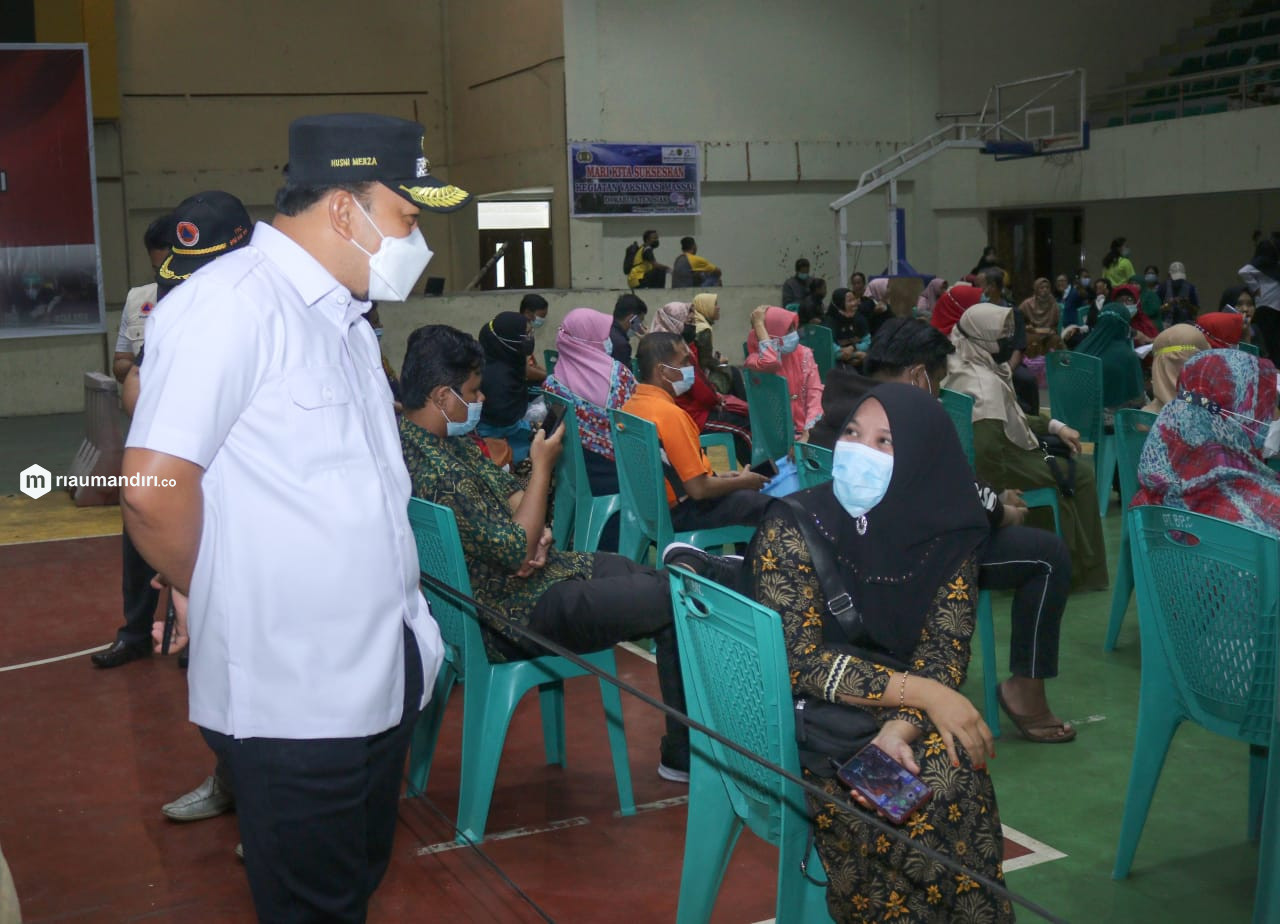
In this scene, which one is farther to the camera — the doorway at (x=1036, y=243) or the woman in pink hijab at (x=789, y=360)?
the doorway at (x=1036, y=243)

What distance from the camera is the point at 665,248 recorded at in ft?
50.9

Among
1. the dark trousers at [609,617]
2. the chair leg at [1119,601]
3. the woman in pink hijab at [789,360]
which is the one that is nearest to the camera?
the dark trousers at [609,617]

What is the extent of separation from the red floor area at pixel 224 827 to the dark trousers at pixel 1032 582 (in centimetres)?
105

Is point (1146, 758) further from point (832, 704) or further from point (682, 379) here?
point (682, 379)

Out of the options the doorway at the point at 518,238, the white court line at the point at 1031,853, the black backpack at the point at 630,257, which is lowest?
the white court line at the point at 1031,853

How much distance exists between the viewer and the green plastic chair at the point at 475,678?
306cm

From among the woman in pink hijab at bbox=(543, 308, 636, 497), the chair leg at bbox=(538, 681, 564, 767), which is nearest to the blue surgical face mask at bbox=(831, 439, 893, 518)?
the chair leg at bbox=(538, 681, 564, 767)

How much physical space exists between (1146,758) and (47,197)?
36.0ft

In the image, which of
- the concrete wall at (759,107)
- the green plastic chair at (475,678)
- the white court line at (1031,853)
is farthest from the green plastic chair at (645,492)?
the concrete wall at (759,107)

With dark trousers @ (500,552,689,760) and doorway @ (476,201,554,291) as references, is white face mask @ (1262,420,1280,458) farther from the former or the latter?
doorway @ (476,201,554,291)

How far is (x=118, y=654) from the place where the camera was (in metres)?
4.62

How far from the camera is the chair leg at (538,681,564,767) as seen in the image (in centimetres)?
357

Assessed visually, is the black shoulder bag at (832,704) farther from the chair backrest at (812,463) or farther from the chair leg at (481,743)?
the chair backrest at (812,463)

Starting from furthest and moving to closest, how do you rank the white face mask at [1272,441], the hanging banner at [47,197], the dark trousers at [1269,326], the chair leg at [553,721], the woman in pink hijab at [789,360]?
the hanging banner at [47,197], the dark trousers at [1269,326], the woman in pink hijab at [789,360], the chair leg at [553,721], the white face mask at [1272,441]
